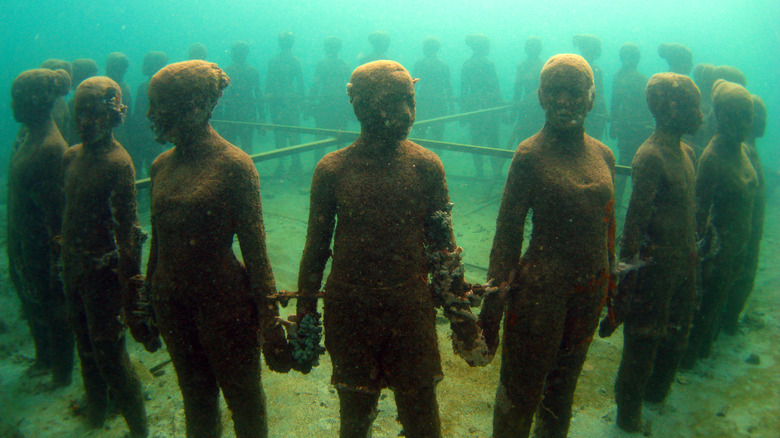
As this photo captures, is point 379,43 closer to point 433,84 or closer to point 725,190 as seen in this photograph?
point 433,84

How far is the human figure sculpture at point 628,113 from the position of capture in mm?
7661

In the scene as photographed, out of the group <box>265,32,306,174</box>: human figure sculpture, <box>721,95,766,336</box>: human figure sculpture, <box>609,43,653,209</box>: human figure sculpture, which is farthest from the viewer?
<box>265,32,306,174</box>: human figure sculpture

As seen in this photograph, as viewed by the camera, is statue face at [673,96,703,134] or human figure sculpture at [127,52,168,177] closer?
statue face at [673,96,703,134]

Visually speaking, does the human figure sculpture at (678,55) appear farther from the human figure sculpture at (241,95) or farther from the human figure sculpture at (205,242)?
the human figure sculpture at (241,95)

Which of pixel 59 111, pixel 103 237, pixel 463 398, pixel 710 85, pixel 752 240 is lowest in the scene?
pixel 463 398

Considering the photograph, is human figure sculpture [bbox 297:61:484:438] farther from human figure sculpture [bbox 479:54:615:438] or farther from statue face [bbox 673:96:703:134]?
statue face [bbox 673:96:703:134]

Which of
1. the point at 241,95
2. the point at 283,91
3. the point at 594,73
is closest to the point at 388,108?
the point at 594,73

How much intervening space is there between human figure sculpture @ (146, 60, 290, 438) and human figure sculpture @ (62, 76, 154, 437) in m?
0.38

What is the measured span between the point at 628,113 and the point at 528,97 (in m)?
2.48

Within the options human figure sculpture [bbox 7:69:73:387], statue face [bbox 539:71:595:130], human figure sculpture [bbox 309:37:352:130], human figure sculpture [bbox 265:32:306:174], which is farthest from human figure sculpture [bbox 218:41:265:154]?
statue face [bbox 539:71:595:130]

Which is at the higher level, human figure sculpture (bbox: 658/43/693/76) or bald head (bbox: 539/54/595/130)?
human figure sculpture (bbox: 658/43/693/76)

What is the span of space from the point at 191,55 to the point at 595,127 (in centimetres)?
939

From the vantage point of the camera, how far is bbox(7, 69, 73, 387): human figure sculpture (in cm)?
298

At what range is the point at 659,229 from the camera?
97.8 inches
